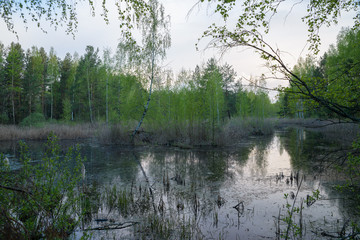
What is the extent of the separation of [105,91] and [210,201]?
26496 millimetres

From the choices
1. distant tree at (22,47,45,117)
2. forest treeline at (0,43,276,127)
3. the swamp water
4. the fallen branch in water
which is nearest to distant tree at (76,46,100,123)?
forest treeline at (0,43,276,127)

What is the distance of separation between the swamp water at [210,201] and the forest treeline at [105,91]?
259 inches

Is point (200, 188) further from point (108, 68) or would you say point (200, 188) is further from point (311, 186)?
point (108, 68)

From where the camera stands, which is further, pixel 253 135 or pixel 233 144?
pixel 253 135

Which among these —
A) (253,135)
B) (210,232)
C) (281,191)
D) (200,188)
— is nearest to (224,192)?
(200,188)

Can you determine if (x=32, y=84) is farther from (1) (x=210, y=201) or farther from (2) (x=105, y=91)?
(1) (x=210, y=201)

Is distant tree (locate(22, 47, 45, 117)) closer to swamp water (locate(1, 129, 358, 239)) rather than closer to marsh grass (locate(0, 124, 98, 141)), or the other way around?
marsh grass (locate(0, 124, 98, 141))

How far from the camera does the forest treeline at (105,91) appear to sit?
17062mm

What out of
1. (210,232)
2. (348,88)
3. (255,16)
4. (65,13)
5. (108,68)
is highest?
(108,68)

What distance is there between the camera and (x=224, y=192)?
6586 mm

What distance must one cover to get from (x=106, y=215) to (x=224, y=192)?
3118 millimetres

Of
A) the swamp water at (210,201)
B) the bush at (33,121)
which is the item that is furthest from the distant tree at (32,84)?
the swamp water at (210,201)

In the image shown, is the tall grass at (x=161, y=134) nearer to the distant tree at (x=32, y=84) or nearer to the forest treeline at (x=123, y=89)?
the forest treeline at (x=123, y=89)

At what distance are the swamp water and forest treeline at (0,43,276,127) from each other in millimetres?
6586
